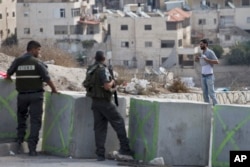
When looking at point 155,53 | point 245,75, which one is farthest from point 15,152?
point 155,53

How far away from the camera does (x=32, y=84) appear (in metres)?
11.2

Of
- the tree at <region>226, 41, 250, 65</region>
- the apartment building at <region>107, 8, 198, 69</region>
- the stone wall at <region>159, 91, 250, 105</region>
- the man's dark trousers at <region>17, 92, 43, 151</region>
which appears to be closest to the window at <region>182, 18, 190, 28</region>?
the apartment building at <region>107, 8, 198, 69</region>

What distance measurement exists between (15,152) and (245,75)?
133 ft

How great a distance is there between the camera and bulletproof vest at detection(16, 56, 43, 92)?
11.2m

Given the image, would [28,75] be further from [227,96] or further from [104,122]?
[227,96]

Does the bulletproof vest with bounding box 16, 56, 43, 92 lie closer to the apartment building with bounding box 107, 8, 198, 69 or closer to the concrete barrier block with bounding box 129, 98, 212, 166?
the concrete barrier block with bounding box 129, 98, 212, 166

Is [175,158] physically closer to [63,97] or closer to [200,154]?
[200,154]

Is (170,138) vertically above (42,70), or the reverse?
(42,70)

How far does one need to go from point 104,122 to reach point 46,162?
82 cm

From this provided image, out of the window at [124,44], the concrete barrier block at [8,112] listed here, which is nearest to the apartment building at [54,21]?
the window at [124,44]

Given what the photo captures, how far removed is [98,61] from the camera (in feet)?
36.1

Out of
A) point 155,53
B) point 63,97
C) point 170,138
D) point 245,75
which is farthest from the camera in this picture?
point 155,53

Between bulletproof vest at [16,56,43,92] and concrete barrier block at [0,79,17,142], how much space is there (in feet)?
2.13

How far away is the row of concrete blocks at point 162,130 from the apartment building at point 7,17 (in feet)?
177
